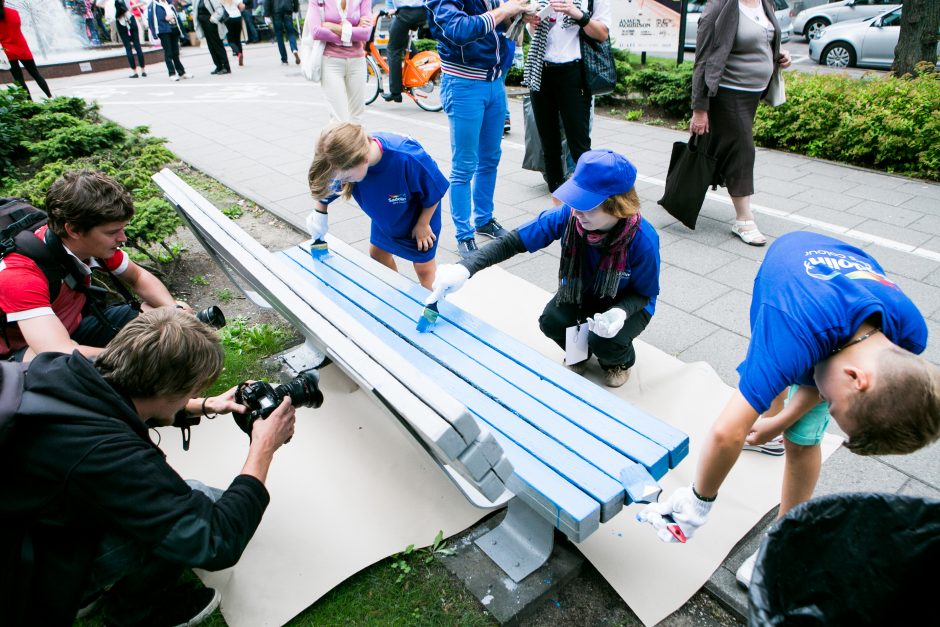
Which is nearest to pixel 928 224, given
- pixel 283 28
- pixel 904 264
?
pixel 904 264

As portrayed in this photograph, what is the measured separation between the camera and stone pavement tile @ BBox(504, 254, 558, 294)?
4062mm

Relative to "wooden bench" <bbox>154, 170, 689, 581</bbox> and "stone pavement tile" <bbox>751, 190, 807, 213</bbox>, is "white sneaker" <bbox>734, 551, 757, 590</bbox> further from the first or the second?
"stone pavement tile" <bbox>751, 190, 807, 213</bbox>

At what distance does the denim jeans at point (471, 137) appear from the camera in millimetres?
4004

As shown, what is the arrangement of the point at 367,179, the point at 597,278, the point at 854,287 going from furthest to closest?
A: the point at 367,179
the point at 597,278
the point at 854,287

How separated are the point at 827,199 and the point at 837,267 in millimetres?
4224

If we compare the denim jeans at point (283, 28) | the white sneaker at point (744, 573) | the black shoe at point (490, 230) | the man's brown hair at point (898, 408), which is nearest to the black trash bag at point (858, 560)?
the man's brown hair at point (898, 408)

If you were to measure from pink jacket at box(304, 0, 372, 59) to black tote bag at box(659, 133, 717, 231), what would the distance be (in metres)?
2.88

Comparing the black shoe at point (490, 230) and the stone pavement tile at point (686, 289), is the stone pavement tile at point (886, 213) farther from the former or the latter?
the black shoe at point (490, 230)

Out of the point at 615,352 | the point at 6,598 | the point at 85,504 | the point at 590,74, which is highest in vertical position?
the point at 590,74

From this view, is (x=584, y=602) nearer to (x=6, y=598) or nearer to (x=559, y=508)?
(x=559, y=508)

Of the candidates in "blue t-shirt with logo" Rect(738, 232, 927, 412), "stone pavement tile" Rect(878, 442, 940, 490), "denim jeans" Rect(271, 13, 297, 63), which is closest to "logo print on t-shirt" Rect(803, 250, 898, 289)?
"blue t-shirt with logo" Rect(738, 232, 927, 412)

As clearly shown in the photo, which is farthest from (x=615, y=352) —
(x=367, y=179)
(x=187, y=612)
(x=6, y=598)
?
(x=6, y=598)

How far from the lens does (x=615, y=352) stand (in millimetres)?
2869

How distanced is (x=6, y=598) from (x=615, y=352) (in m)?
2.35
